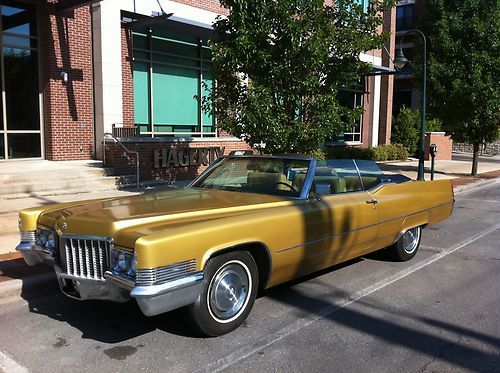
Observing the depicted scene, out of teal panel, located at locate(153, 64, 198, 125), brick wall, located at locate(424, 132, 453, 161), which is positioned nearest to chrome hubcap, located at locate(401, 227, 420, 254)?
teal panel, located at locate(153, 64, 198, 125)

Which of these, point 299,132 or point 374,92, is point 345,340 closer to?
point 299,132

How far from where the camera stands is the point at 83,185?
1137cm

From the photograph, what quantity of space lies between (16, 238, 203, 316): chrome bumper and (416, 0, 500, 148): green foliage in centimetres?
1610

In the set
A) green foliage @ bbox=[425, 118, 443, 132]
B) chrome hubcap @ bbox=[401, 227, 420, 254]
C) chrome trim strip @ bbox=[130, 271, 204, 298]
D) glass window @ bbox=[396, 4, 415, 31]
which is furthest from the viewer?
glass window @ bbox=[396, 4, 415, 31]

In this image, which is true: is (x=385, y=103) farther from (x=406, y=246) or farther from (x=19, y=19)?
(x=406, y=246)

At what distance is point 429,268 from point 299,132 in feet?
12.0

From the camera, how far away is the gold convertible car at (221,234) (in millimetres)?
3535

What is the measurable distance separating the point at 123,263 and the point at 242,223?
1.02m

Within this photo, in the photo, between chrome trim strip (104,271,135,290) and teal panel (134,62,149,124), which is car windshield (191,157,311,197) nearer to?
chrome trim strip (104,271,135,290)

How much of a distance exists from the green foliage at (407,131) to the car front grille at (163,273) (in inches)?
1043

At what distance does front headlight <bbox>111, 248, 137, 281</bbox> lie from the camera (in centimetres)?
348

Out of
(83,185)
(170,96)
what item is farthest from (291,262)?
(170,96)

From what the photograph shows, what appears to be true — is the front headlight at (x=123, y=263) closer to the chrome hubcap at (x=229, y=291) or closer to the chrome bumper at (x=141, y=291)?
the chrome bumper at (x=141, y=291)

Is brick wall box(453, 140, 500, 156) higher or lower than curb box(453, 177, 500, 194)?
higher
